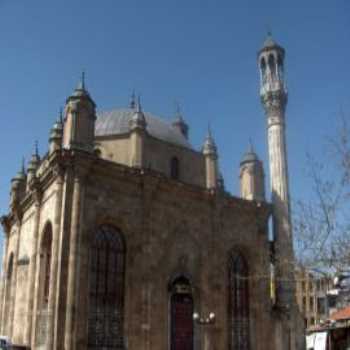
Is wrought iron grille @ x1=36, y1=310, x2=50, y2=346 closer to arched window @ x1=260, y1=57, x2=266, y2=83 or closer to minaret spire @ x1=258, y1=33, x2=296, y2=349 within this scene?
minaret spire @ x1=258, y1=33, x2=296, y2=349

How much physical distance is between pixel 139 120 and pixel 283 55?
38.2ft

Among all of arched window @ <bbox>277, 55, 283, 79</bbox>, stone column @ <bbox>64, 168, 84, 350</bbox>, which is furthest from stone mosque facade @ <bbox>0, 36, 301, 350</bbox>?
arched window @ <bbox>277, 55, 283, 79</bbox>

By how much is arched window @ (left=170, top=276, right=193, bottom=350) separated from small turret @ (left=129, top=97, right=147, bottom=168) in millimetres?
6128

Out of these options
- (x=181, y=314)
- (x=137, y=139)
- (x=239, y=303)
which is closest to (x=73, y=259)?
(x=181, y=314)

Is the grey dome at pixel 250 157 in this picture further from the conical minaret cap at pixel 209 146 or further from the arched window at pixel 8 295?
the arched window at pixel 8 295

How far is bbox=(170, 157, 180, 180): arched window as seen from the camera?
1236 inches

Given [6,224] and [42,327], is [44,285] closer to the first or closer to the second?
[42,327]

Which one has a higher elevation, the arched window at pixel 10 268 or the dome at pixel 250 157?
the dome at pixel 250 157

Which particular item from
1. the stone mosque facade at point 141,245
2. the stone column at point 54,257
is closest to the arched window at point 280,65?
the stone mosque facade at point 141,245

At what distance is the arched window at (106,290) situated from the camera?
24.1m

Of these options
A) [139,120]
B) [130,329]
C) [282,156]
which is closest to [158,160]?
[139,120]

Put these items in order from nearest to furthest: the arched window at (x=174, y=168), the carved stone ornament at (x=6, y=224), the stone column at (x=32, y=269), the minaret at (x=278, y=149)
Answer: the stone column at (x=32, y=269) < the minaret at (x=278, y=149) < the arched window at (x=174, y=168) < the carved stone ornament at (x=6, y=224)

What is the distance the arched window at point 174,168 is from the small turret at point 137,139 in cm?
352

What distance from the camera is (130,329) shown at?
80.6ft
